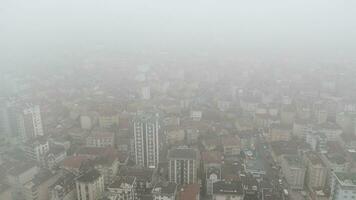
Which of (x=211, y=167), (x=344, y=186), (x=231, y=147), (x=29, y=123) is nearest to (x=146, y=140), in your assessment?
(x=211, y=167)

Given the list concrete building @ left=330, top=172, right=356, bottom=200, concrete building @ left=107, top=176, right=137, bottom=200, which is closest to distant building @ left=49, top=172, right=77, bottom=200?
concrete building @ left=107, top=176, right=137, bottom=200

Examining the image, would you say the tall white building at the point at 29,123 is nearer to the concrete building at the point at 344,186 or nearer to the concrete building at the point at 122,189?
the concrete building at the point at 122,189

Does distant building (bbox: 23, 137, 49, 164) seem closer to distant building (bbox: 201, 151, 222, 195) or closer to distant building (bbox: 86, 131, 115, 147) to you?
distant building (bbox: 86, 131, 115, 147)

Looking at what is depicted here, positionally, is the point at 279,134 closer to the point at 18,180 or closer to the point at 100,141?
the point at 100,141

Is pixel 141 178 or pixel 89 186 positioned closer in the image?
pixel 89 186

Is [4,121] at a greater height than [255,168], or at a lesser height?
greater

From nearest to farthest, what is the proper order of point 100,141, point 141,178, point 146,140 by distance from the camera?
point 141,178 < point 146,140 < point 100,141
